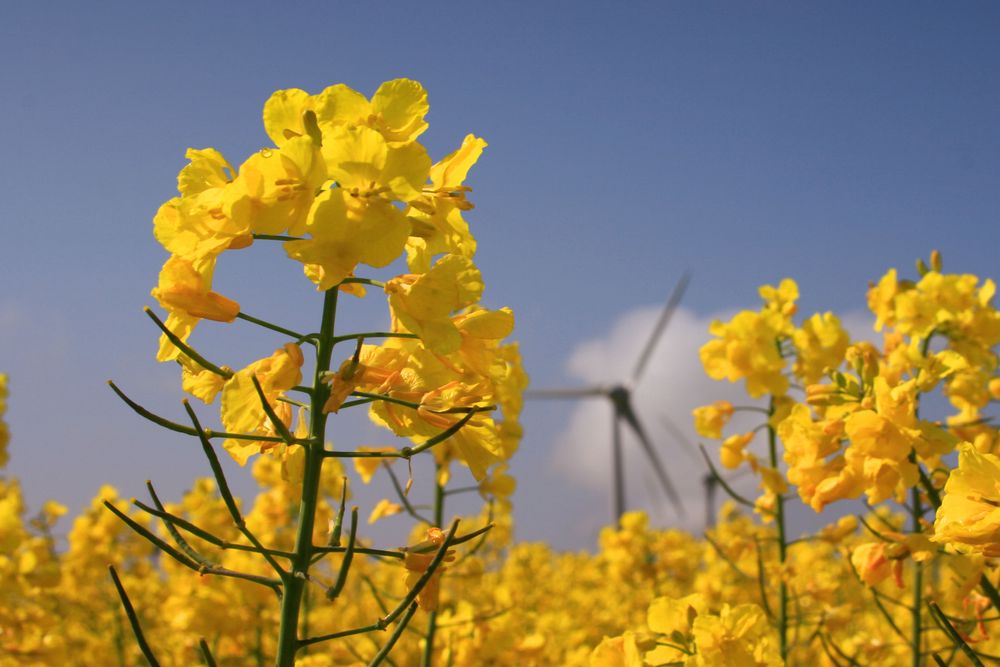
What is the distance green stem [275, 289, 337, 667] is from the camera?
129cm

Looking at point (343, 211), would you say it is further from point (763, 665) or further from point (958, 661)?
point (958, 661)

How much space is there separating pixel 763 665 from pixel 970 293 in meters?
2.10

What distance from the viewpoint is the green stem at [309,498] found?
1.29 m

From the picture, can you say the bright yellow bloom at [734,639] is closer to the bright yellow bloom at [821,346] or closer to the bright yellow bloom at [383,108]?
the bright yellow bloom at [383,108]

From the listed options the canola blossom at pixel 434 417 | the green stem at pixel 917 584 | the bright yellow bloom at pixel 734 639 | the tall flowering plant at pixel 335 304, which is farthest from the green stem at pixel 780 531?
the tall flowering plant at pixel 335 304

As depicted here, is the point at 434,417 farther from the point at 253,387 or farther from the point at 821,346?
the point at 821,346

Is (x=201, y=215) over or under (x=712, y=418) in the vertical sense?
under

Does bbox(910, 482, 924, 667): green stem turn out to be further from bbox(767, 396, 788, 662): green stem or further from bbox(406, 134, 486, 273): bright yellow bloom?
bbox(406, 134, 486, 273): bright yellow bloom

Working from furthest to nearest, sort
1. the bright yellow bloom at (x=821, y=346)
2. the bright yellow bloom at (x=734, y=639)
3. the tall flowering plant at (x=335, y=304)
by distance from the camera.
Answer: the bright yellow bloom at (x=821, y=346)
the bright yellow bloom at (x=734, y=639)
the tall flowering plant at (x=335, y=304)

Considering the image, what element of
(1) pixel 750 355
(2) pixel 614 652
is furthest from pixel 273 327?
(1) pixel 750 355

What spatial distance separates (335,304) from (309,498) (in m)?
0.30

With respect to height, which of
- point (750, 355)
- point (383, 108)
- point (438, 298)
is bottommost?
point (438, 298)

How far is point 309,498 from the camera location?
131 cm

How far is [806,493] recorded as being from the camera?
2199mm
